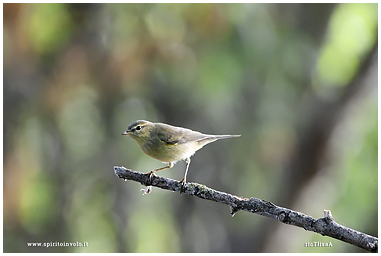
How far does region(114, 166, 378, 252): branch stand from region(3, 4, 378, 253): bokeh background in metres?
4.42

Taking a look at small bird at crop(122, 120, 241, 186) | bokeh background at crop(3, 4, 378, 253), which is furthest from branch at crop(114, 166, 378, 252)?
bokeh background at crop(3, 4, 378, 253)

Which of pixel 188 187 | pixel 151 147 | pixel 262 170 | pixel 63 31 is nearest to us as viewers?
pixel 188 187

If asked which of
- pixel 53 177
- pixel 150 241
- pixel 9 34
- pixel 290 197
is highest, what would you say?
pixel 9 34

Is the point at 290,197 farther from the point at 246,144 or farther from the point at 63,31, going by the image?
the point at 63,31

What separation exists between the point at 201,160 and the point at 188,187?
20.7 ft

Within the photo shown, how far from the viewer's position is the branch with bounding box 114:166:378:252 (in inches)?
89.9

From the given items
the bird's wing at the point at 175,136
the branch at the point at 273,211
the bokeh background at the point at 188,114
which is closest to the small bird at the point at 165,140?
the bird's wing at the point at 175,136

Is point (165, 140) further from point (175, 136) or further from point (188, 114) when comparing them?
point (188, 114)

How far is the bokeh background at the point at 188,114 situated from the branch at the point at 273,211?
442 cm

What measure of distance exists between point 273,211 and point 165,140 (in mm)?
1575

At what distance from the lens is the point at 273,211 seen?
2.49 m

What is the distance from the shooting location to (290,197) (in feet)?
26.8

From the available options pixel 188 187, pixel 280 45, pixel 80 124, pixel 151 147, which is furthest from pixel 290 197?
pixel 188 187

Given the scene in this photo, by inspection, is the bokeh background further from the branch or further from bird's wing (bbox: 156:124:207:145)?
the branch
